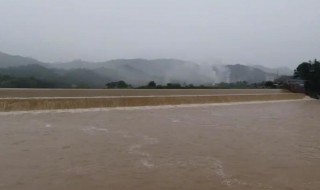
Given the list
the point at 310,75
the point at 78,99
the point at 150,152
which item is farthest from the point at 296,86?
the point at 150,152

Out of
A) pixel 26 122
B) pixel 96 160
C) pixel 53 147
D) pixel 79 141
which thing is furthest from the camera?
pixel 26 122

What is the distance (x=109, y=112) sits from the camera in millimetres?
11719

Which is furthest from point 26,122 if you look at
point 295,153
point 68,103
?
point 295,153

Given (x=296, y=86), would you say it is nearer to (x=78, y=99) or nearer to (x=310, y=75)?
(x=310, y=75)

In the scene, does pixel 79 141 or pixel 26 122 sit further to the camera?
pixel 26 122

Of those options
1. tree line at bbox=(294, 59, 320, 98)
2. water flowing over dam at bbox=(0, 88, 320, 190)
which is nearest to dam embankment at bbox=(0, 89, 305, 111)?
water flowing over dam at bbox=(0, 88, 320, 190)

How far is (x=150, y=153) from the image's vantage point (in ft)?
20.9

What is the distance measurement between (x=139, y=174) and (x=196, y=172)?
69 centimetres

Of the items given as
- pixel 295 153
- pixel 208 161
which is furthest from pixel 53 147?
pixel 295 153

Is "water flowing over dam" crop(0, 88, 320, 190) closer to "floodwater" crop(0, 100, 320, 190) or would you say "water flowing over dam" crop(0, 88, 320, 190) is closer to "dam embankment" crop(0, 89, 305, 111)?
"floodwater" crop(0, 100, 320, 190)

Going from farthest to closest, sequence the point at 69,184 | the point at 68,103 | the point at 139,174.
Answer: the point at 68,103, the point at 139,174, the point at 69,184

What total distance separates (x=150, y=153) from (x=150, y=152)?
0.08 metres

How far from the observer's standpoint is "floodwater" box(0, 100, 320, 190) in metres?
4.71

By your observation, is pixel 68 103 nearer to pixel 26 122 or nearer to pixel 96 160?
pixel 26 122
